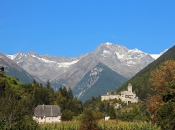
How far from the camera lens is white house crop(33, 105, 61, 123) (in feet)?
374

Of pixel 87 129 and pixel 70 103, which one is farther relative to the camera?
pixel 70 103

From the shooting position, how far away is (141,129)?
63094mm

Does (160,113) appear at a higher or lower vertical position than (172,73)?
lower

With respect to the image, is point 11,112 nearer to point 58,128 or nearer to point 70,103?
point 58,128

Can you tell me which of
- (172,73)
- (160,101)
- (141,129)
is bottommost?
(141,129)

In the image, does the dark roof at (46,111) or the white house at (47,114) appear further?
the dark roof at (46,111)

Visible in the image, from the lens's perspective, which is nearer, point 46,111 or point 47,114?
point 47,114

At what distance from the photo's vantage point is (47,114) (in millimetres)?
115500

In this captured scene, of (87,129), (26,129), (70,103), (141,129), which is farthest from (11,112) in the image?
(70,103)

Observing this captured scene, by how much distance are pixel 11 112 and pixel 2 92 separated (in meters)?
67.9

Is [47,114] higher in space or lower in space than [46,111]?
lower

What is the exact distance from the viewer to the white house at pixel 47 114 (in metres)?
114

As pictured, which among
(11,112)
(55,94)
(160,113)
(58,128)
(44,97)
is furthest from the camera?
(55,94)

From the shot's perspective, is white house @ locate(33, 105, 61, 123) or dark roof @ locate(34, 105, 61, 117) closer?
white house @ locate(33, 105, 61, 123)
